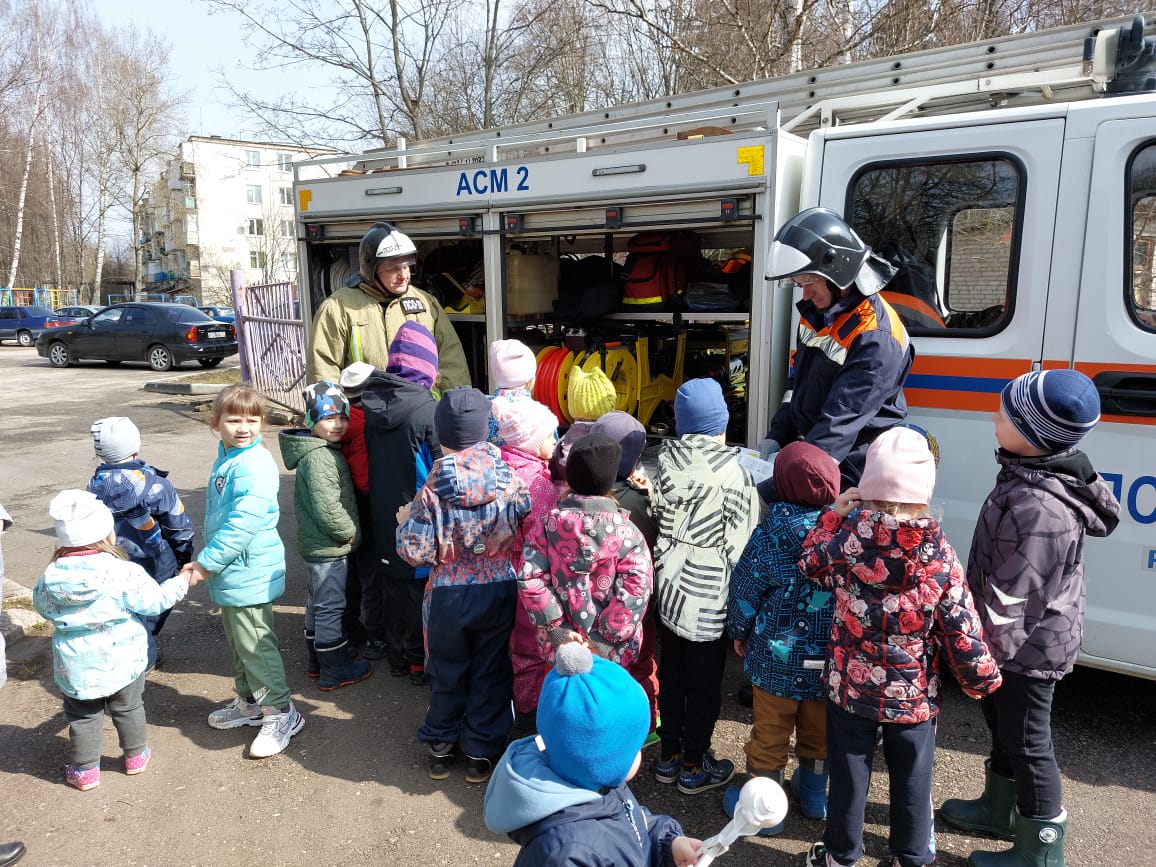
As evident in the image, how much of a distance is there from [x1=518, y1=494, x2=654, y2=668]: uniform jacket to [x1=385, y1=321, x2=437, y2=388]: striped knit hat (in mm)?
1609

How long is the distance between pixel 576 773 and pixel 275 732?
2.44 metres

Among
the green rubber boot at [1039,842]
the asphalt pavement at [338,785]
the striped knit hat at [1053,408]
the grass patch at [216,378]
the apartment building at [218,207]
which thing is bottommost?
the asphalt pavement at [338,785]

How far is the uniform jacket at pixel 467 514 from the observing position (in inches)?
123

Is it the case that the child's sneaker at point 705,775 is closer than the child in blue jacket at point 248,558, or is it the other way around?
the child's sneaker at point 705,775

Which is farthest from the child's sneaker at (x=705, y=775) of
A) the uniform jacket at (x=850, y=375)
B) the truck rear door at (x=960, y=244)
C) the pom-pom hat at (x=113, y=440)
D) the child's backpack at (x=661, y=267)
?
the pom-pom hat at (x=113, y=440)

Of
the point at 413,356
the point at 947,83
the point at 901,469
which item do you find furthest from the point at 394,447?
the point at 947,83

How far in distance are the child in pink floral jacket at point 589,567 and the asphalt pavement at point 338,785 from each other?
0.77 m

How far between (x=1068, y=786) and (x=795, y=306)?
7.28 feet

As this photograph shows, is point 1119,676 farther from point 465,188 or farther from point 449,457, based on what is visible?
point 465,188

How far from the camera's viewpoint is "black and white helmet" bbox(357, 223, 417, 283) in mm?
4387

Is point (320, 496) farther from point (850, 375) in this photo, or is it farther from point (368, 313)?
point (850, 375)

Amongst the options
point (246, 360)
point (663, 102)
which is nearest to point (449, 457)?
point (663, 102)

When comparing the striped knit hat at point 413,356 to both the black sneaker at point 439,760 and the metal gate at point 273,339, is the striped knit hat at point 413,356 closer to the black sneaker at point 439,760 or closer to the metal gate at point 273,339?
the black sneaker at point 439,760

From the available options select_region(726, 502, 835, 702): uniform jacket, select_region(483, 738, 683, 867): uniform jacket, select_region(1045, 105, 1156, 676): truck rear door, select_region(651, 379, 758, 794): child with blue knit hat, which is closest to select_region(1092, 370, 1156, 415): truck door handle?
select_region(1045, 105, 1156, 676): truck rear door
